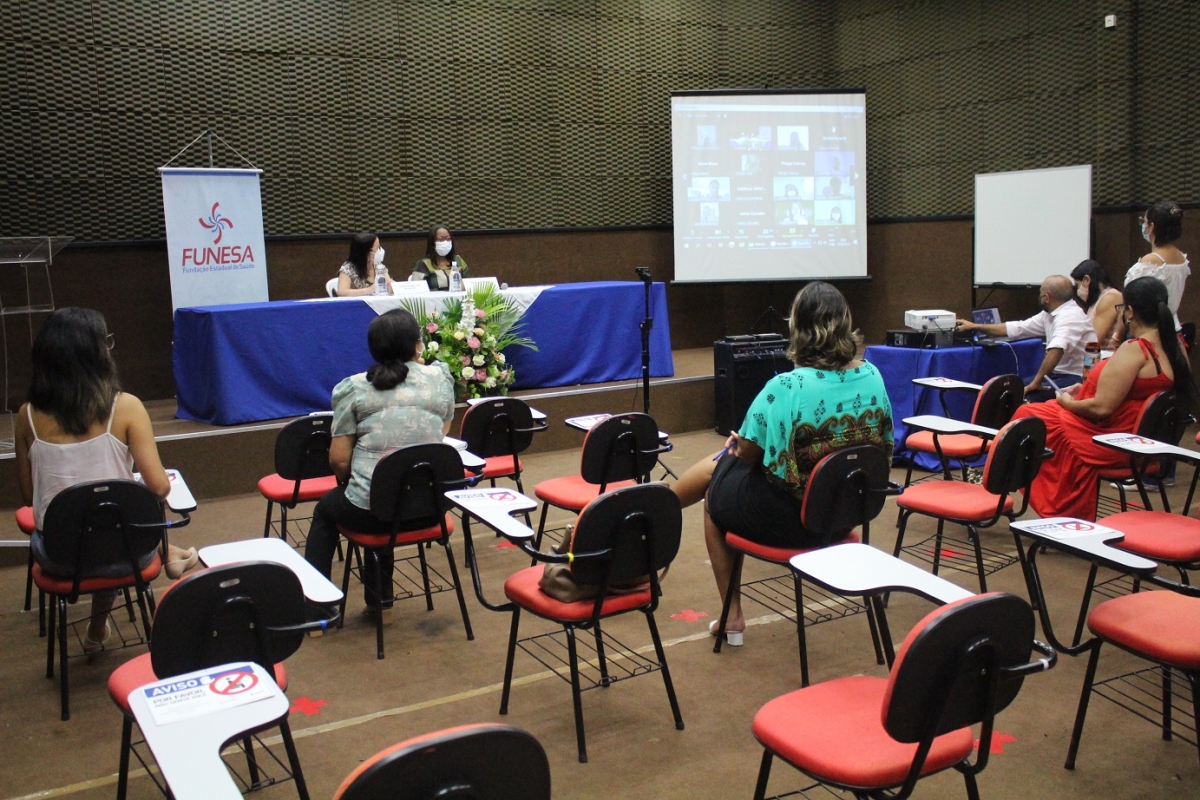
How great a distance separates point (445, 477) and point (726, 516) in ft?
3.33

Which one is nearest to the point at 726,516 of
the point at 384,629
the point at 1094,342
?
the point at 384,629

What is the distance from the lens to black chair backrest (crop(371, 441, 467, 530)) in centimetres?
341

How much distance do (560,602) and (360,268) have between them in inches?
182

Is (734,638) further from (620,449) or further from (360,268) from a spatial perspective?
(360,268)

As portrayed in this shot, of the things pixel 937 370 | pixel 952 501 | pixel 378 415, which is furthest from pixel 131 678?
pixel 937 370

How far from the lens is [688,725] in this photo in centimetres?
297

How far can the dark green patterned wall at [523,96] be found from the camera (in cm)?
717

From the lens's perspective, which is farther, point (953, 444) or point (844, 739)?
point (953, 444)

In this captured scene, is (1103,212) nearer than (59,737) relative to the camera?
No

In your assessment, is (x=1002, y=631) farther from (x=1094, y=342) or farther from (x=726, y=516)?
(x=1094, y=342)

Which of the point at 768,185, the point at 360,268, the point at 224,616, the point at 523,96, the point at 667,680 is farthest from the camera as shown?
the point at 768,185

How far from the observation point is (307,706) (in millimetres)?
3182

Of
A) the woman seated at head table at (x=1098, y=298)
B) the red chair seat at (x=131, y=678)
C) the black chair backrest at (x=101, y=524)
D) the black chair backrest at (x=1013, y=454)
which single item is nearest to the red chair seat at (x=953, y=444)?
the black chair backrest at (x=1013, y=454)

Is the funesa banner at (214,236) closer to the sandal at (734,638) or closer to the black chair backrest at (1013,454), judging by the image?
the sandal at (734,638)
